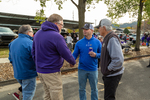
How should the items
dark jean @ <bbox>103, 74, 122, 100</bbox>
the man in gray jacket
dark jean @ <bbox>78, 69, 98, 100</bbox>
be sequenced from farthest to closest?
dark jean @ <bbox>78, 69, 98, 100</bbox>, dark jean @ <bbox>103, 74, 122, 100</bbox>, the man in gray jacket

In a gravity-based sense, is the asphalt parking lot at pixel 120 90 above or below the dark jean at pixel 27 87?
below

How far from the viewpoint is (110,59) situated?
7.04ft

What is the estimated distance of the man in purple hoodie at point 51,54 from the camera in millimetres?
1925

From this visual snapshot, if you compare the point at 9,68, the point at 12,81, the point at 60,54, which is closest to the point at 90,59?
the point at 60,54

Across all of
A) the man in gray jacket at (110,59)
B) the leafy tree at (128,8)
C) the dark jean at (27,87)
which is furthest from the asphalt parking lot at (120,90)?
the leafy tree at (128,8)

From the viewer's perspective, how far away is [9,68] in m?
6.17

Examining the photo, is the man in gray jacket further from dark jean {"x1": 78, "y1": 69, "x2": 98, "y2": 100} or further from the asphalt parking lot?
the asphalt parking lot

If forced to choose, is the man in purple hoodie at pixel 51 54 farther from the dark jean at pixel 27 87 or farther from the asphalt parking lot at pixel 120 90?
the asphalt parking lot at pixel 120 90

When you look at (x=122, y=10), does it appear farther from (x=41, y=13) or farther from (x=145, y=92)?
(x=145, y=92)

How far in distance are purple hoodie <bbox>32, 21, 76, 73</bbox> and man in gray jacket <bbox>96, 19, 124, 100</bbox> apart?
713mm

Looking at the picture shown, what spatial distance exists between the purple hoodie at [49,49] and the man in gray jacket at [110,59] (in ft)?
2.34

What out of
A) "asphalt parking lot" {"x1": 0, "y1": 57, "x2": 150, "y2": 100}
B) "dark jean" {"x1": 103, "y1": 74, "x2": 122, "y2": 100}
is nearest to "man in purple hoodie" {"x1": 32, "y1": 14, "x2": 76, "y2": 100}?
"dark jean" {"x1": 103, "y1": 74, "x2": 122, "y2": 100}

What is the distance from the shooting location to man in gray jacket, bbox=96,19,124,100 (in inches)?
80.3

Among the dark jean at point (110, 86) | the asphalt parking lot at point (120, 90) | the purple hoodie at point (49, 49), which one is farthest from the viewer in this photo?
the asphalt parking lot at point (120, 90)
